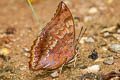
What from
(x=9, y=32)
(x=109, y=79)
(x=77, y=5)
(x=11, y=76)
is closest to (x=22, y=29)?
(x=9, y=32)

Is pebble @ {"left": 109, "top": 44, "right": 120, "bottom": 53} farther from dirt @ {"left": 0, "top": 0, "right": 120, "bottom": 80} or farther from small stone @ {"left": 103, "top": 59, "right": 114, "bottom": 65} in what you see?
small stone @ {"left": 103, "top": 59, "right": 114, "bottom": 65}

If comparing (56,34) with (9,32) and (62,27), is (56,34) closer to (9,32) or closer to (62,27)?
(62,27)

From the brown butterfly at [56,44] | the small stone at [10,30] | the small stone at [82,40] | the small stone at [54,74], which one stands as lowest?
the small stone at [54,74]

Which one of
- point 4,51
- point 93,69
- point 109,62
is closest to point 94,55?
point 109,62

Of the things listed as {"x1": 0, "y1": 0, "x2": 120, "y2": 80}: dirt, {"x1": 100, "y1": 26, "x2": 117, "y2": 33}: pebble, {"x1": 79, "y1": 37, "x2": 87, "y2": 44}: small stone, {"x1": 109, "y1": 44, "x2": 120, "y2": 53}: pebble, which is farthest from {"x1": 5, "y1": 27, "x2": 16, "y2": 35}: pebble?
{"x1": 109, "y1": 44, "x2": 120, "y2": 53}: pebble

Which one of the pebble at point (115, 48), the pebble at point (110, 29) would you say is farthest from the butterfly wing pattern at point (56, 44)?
the pebble at point (110, 29)

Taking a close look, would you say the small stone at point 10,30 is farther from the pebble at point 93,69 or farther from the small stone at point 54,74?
the pebble at point 93,69

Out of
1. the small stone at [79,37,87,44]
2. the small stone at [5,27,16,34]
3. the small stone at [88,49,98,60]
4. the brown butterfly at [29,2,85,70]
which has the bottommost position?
the small stone at [88,49,98,60]

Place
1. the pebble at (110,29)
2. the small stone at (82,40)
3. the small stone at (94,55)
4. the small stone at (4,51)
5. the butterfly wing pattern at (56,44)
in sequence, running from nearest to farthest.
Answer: the butterfly wing pattern at (56,44) < the small stone at (94,55) < the small stone at (4,51) < the small stone at (82,40) < the pebble at (110,29)
